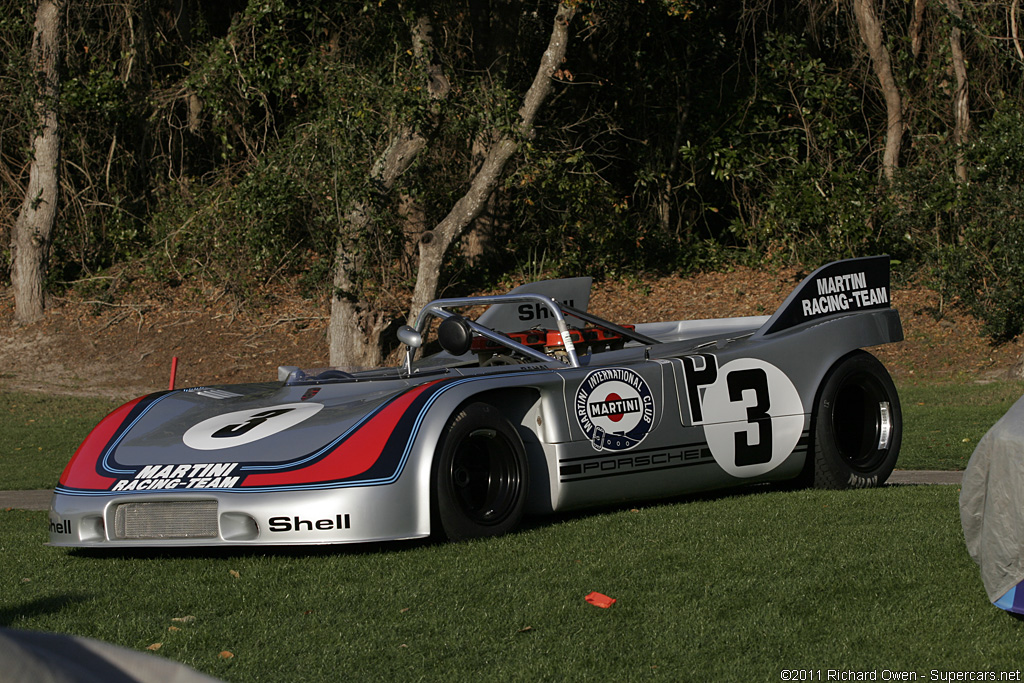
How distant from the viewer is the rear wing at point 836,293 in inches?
301

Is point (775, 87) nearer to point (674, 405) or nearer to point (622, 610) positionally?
point (674, 405)

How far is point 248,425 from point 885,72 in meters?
19.0

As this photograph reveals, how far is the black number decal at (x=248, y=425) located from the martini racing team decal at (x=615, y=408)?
1618mm

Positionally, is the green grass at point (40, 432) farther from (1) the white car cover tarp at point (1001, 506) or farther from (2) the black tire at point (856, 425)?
(1) the white car cover tarp at point (1001, 506)

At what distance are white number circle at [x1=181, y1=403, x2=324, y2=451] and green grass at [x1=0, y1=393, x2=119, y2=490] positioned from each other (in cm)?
396

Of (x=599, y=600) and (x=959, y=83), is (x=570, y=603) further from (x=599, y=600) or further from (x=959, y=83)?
(x=959, y=83)

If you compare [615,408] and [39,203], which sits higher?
[39,203]

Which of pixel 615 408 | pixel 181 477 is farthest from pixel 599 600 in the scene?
pixel 181 477

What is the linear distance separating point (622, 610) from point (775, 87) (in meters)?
20.6

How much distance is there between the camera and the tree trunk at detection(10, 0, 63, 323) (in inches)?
848

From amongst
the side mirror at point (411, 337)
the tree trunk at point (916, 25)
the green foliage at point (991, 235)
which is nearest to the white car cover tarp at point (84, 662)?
the side mirror at point (411, 337)

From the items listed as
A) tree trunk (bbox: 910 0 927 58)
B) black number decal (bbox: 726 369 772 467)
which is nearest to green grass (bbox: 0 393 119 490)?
black number decal (bbox: 726 369 772 467)

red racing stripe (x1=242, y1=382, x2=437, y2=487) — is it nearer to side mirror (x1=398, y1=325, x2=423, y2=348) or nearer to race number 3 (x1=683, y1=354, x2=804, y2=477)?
side mirror (x1=398, y1=325, x2=423, y2=348)

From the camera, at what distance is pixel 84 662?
1564mm
